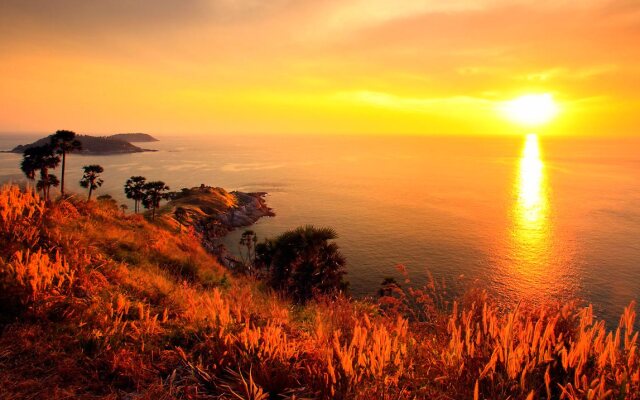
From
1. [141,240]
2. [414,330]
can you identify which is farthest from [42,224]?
[414,330]

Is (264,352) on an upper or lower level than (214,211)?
upper

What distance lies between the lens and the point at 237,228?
77.7 meters

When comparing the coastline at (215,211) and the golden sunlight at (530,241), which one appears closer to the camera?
the golden sunlight at (530,241)

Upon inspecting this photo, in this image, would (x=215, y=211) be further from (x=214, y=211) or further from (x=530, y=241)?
(x=530, y=241)

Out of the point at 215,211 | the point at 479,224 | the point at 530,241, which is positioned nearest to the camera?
the point at 530,241

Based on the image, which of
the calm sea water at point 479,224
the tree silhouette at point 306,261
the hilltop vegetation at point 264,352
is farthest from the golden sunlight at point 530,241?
the hilltop vegetation at point 264,352

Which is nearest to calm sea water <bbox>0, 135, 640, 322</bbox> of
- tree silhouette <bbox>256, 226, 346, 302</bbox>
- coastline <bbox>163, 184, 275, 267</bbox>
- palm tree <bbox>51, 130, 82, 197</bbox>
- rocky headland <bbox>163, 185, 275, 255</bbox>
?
coastline <bbox>163, 184, 275, 267</bbox>

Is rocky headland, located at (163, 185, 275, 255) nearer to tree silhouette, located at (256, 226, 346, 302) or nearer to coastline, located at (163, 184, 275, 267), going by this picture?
coastline, located at (163, 184, 275, 267)

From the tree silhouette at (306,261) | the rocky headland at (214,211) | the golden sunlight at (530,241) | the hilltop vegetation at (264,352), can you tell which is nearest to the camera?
the hilltop vegetation at (264,352)

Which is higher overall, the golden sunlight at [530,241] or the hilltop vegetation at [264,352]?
the hilltop vegetation at [264,352]

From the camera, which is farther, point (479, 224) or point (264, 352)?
point (479, 224)

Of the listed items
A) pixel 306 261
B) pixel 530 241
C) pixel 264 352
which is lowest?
pixel 530 241

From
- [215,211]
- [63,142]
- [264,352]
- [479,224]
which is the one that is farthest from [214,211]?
[264,352]

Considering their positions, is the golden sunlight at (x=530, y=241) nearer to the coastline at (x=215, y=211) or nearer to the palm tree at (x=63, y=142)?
the coastline at (x=215, y=211)
